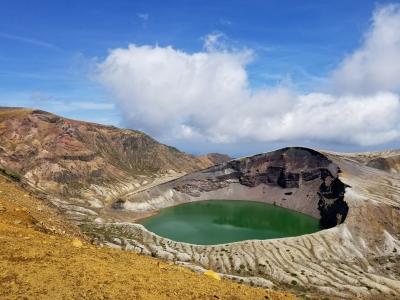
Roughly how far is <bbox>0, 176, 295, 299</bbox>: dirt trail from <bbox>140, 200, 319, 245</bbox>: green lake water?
10706cm

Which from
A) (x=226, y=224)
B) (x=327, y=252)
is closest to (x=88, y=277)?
(x=327, y=252)

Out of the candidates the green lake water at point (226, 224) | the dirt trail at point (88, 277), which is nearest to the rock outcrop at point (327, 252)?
the green lake water at point (226, 224)

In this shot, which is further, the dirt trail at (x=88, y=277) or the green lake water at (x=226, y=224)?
the green lake water at (x=226, y=224)

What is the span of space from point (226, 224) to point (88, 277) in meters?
149

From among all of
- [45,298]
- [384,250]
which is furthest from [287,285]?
[45,298]

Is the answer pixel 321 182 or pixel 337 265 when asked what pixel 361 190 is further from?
pixel 337 265

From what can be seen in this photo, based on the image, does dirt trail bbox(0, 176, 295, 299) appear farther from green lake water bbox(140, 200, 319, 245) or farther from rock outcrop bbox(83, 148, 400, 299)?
green lake water bbox(140, 200, 319, 245)

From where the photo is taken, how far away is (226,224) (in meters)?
168

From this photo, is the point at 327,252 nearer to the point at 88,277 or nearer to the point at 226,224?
the point at 226,224

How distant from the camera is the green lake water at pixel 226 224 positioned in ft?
467

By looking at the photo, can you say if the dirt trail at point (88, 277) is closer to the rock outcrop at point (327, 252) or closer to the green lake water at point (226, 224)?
the rock outcrop at point (327, 252)

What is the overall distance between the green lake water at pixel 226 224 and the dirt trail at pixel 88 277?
107 m

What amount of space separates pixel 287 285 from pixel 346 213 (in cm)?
5837

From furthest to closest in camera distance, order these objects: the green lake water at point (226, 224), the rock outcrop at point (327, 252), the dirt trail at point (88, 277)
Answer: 1. the green lake water at point (226, 224)
2. the rock outcrop at point (327, 252)
3. the dirt trail at point (88, 277)
